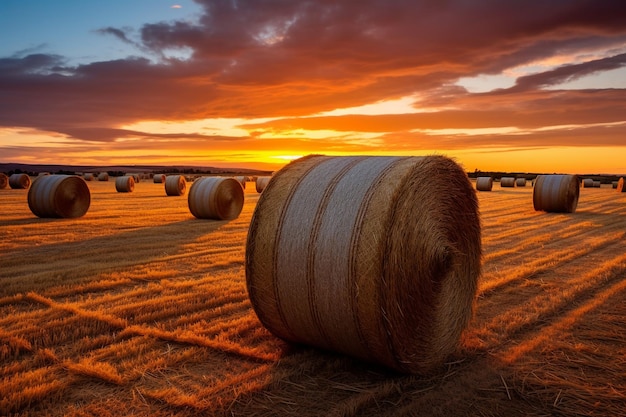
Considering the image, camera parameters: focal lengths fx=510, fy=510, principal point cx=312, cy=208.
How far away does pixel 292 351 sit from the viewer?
520 centimetres

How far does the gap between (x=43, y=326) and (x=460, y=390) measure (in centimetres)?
448

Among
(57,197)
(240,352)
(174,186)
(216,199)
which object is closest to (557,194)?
(216,199)

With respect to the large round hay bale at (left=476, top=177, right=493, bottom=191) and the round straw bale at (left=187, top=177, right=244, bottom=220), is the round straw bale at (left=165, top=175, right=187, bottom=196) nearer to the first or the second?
the round straw bale at (left=187, top=177, right=244, bottom=220)

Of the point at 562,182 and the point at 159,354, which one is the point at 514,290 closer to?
the point at 159,354

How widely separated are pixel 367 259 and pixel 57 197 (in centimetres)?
1550

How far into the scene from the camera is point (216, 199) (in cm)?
1711

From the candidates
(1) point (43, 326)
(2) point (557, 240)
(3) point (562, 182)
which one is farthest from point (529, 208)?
(1) point (43, 326)

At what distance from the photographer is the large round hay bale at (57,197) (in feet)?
55.7

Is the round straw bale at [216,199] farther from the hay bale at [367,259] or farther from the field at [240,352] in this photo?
the hay bale at [367,259]

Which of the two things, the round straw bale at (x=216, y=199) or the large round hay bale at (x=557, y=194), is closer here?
the round straw bale at (x=216, y=199)

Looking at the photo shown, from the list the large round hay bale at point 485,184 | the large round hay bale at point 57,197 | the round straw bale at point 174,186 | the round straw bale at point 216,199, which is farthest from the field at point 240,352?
the large round hay bale at point 485,184

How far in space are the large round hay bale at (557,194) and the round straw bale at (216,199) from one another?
1187 cm

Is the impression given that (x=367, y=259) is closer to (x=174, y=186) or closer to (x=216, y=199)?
(x=216, y=199)

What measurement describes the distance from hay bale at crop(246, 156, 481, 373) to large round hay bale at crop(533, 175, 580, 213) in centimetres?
1615
